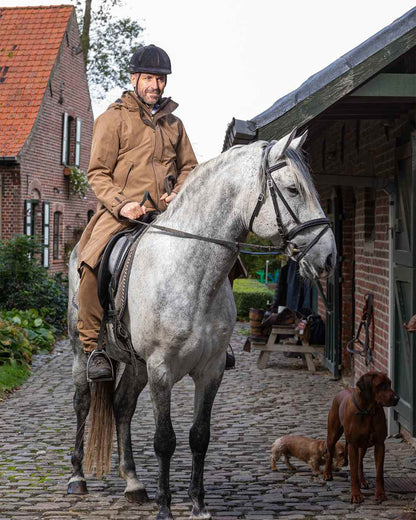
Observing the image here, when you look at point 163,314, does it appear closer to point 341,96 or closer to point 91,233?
point 91,233

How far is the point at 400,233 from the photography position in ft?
26.5

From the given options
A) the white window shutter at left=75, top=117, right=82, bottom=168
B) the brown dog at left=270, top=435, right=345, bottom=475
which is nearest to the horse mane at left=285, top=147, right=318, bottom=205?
the brown dog at left=270, top=435, right=345, bottom=475

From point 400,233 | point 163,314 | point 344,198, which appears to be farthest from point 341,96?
point 344,198

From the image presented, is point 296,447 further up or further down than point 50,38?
further down

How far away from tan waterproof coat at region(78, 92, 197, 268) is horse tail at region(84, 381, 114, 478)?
1043 millimetres

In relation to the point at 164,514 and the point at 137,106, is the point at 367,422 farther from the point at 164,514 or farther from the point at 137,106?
the point at 137,106

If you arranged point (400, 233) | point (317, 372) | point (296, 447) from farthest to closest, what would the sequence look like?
point (317, 372) → point (400, 233) → point (296, 447)

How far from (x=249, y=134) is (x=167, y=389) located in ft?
5.86

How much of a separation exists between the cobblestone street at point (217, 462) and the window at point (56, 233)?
49.3 feet

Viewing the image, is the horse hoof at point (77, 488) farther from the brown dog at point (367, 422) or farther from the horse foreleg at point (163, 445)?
the brown dog at point (367, 422)

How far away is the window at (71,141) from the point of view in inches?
1069

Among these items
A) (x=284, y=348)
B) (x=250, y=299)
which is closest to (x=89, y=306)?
(x=284, y=348)

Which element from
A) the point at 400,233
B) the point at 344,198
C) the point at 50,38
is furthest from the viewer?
the point at 50,38

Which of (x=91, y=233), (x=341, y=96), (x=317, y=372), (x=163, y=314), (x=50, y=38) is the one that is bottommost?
(x=317, y=372)
